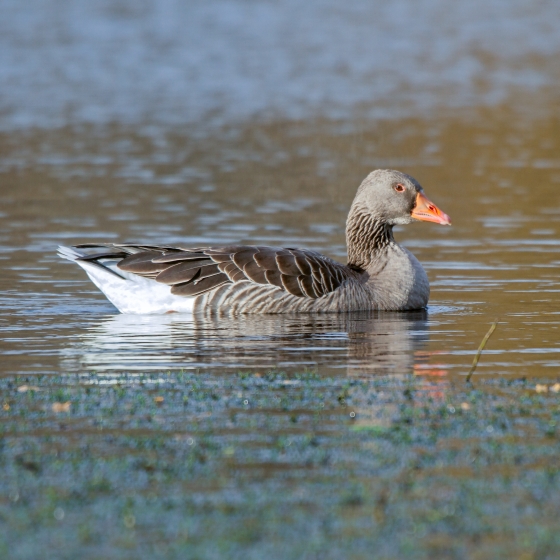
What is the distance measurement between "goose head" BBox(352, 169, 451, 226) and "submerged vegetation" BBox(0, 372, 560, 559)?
501 centimetres

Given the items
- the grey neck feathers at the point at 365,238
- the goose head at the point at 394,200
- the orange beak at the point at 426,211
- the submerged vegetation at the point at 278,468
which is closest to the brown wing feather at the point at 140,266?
the grey neck feathers at the point at 365,238

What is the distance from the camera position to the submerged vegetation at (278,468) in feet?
19.2

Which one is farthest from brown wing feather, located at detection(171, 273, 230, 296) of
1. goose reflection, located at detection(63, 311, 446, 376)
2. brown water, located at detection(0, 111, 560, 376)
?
brown water, located at detection(0, 111, 560, 376)

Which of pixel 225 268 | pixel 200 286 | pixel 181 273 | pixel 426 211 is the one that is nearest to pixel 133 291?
pixel 181 273

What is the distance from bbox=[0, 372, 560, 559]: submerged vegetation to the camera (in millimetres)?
5852

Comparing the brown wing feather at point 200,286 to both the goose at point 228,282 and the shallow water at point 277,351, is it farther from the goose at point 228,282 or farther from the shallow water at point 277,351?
the shallow water at point 277,351

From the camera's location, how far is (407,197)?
46.0 feet

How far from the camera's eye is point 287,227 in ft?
60.3

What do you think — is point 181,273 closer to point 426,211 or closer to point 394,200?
point 394,200

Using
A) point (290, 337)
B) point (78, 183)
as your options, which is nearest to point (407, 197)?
point (290, 337)

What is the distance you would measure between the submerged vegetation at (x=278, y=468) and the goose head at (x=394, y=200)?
5006 millimetres

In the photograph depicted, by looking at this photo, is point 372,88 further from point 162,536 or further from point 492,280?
point 162,536

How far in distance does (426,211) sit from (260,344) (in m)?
3.72

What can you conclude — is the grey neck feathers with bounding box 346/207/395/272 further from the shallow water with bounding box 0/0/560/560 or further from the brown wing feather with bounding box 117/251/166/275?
the brown wing feather with bounding box 117/251/166/275
